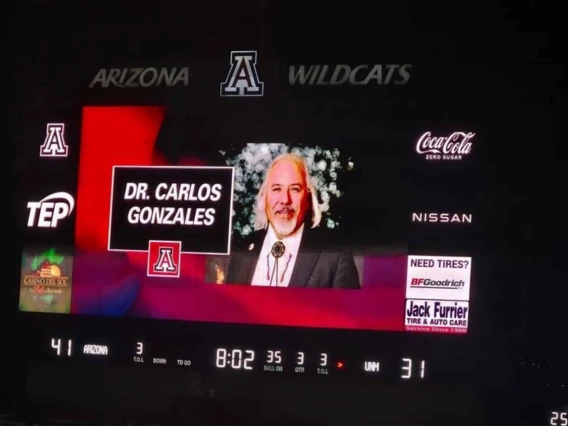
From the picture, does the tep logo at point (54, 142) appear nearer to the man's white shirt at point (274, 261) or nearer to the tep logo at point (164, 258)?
the tep logo at point (164, 258)

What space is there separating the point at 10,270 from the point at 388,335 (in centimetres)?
232

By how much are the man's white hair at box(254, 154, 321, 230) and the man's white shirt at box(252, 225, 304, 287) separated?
0.22 feet

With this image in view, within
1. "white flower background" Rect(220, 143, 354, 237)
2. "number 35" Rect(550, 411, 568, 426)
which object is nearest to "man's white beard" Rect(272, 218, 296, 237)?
"white flower background" Rect(220, 143, 354, 237)

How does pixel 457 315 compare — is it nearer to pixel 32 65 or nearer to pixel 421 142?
pixel 421 142

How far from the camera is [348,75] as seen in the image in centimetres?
590

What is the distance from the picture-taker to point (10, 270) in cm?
633

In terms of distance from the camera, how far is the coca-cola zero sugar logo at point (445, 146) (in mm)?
5660

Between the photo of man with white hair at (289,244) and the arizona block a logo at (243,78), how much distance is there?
445 millimetres


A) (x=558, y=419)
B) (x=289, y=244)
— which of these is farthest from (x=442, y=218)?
(x=558, y=419)

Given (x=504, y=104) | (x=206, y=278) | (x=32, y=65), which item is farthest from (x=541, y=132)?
(x=32, y=65)

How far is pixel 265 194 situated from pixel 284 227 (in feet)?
0.71

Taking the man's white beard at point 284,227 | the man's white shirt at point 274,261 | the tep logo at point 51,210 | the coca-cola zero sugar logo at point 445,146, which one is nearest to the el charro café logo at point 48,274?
the tep logo at point 51,210

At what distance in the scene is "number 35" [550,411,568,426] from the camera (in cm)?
547

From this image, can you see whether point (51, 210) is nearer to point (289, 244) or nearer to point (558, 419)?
point (289, 244)
